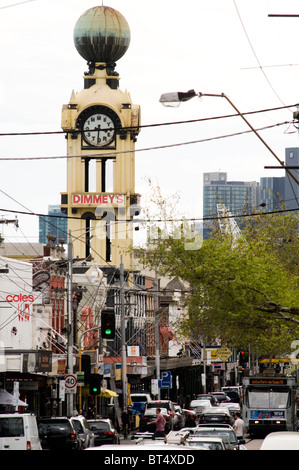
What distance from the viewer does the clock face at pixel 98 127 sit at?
10131cm

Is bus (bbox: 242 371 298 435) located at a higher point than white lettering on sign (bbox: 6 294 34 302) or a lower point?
lower

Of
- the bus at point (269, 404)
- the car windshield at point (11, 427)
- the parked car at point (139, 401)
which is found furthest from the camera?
the parked car at point (139, 401)

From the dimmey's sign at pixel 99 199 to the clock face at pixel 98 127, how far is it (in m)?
4.87

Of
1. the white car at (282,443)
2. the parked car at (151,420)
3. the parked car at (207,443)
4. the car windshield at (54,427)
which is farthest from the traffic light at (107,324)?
the white car at (282,443)

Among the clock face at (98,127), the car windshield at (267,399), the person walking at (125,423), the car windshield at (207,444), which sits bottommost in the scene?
the person walking at (125,423)

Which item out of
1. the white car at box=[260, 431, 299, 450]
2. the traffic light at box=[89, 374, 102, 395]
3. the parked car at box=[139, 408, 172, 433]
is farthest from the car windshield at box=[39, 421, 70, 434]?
the white car at box=[260, 431, 299, 450]

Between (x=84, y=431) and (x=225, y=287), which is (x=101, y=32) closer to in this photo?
(x=225, y=287)

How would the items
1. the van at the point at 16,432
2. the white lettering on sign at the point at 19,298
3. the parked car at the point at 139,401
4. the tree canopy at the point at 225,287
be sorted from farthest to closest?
the parked car at the point at 139,401 < the white lettering on sign at the point at 19,298 < the tree canopy at the point at 225,287 < the van at the point at 16,432

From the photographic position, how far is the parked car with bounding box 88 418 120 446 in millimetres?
38178

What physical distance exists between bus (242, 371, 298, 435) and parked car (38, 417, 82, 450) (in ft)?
57.7

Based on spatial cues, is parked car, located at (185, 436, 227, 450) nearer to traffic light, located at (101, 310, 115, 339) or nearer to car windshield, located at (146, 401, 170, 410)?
traffic light, located at (101, 310, 115, 339)

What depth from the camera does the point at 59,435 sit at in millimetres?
33281

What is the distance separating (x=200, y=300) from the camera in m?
45.1

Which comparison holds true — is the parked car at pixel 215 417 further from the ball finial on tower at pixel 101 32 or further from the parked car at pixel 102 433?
the ball finial on tower at pixel 101 32
